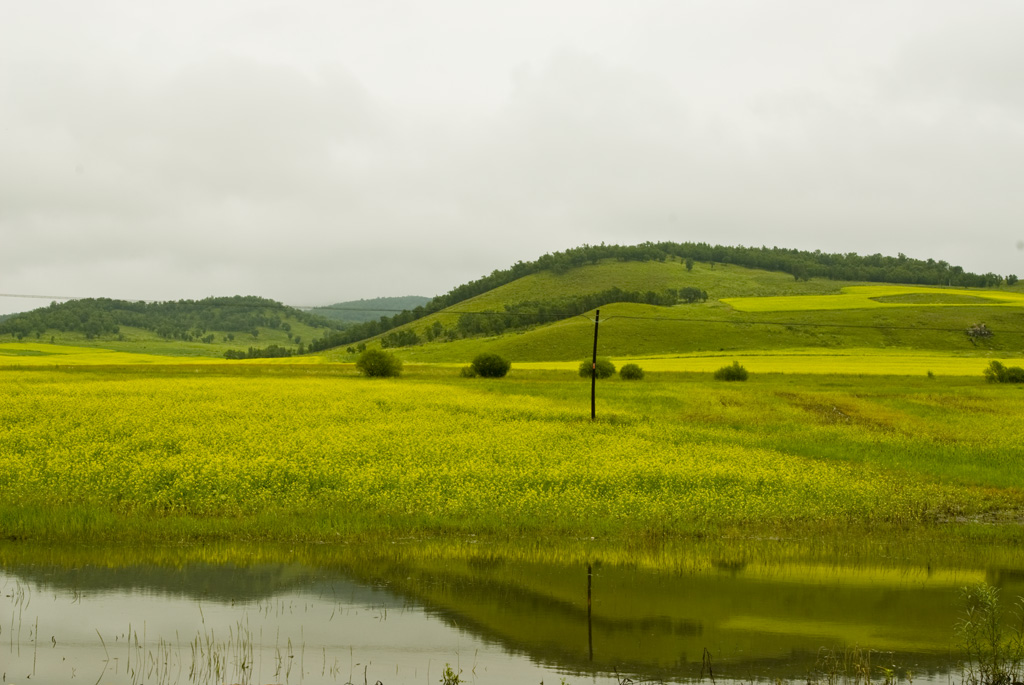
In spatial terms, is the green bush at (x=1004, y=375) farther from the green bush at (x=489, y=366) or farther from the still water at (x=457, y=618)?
the still water at (x=457, y=618)

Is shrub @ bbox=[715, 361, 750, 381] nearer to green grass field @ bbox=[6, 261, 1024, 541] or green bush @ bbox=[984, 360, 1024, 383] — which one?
green grass field @ bbox=[6, 261, 1024, 541]

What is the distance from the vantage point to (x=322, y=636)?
36.4 ft

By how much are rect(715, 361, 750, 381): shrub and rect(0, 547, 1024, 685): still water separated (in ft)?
168

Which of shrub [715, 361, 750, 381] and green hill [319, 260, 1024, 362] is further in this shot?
green hill [319, 260, 1024, 362]

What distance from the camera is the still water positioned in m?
9.97

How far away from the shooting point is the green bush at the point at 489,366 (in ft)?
219

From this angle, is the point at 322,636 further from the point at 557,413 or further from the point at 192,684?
the point at 557,413

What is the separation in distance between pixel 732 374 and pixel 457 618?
57.1m

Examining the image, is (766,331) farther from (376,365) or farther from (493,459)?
(493,459)

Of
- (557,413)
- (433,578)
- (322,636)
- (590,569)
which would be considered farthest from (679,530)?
(557,413)

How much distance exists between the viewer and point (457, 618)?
1192 cm

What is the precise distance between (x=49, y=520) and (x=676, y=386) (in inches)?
1774

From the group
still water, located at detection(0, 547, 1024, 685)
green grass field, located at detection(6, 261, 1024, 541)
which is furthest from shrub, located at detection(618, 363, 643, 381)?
still water, located at detection(0, 547, 1024, 685)

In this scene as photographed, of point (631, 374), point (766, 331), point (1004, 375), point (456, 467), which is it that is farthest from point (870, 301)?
point (456, 467)
